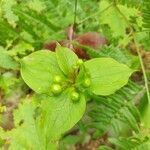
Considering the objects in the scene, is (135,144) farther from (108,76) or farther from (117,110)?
(108,76)

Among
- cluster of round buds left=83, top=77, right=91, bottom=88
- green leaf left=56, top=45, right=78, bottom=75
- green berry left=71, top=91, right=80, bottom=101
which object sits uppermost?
green leaf left=56, top=45, right=78, bottom=75

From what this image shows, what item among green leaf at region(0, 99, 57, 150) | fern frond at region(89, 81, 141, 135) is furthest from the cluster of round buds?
green leaf at region(0, 99, 57, 150)

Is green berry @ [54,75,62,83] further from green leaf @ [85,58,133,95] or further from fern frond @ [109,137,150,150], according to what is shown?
fern frond @ [109,137,150,150]

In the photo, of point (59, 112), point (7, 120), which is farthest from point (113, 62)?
point (7, 120)

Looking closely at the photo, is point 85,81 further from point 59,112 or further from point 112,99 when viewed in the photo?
point 112,99

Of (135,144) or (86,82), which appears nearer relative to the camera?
(86,82)

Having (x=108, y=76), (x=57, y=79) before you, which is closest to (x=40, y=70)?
(x=57, y=79)
